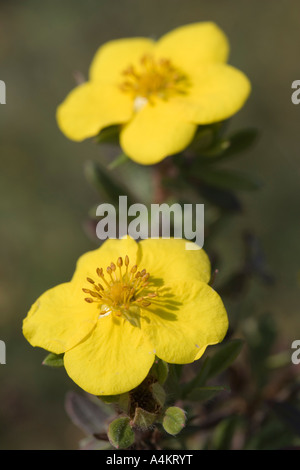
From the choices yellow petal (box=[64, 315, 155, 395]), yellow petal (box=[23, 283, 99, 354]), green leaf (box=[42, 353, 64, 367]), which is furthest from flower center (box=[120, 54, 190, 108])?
green leaf (box=[42, 353, 64, 367])

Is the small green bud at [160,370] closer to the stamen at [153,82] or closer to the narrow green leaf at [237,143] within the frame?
the narrow green leaf at [237,143]

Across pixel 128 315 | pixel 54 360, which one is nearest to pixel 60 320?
pixel 54 360

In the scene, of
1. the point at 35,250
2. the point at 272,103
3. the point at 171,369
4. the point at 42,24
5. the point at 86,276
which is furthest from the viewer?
the point at 42,24

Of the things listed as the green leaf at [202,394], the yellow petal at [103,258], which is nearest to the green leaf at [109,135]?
the yellow petal at [103,258]

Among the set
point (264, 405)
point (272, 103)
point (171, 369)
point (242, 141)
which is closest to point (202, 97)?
point (242, 141)

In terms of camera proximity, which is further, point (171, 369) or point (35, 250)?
point (35, 250)

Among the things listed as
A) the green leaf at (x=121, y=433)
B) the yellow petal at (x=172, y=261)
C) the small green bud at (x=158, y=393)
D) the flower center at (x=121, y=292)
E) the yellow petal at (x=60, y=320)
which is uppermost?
the yellow petal at (x=172, y=261)

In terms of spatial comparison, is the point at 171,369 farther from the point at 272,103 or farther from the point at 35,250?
the point at 272,103
